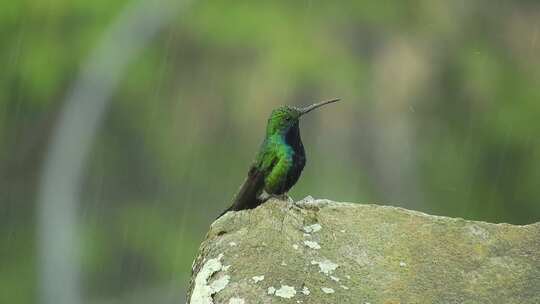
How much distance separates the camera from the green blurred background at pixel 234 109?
1570 centimetres

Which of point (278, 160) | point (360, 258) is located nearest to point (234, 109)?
point (278, 160)

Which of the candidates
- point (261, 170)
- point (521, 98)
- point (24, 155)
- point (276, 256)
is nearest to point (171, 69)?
point (24, 155)

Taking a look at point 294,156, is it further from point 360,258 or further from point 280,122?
point 360,258

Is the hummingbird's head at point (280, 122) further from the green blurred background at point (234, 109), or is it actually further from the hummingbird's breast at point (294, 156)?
the green blurred background at point (234, 109)

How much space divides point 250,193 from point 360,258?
0.84 metres

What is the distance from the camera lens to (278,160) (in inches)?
216

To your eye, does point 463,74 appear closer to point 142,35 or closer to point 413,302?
point 142,35

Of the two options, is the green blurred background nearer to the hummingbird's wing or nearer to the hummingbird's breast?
the hummingbird's breast

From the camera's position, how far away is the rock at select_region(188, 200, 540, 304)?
4.16 meters

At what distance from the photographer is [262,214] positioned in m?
4.50

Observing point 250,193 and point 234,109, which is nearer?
point 250,193

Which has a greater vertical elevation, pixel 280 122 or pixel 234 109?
pixel 280 122

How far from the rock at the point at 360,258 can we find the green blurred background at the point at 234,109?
34.4ft

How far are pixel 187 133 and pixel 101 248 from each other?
1967mm
